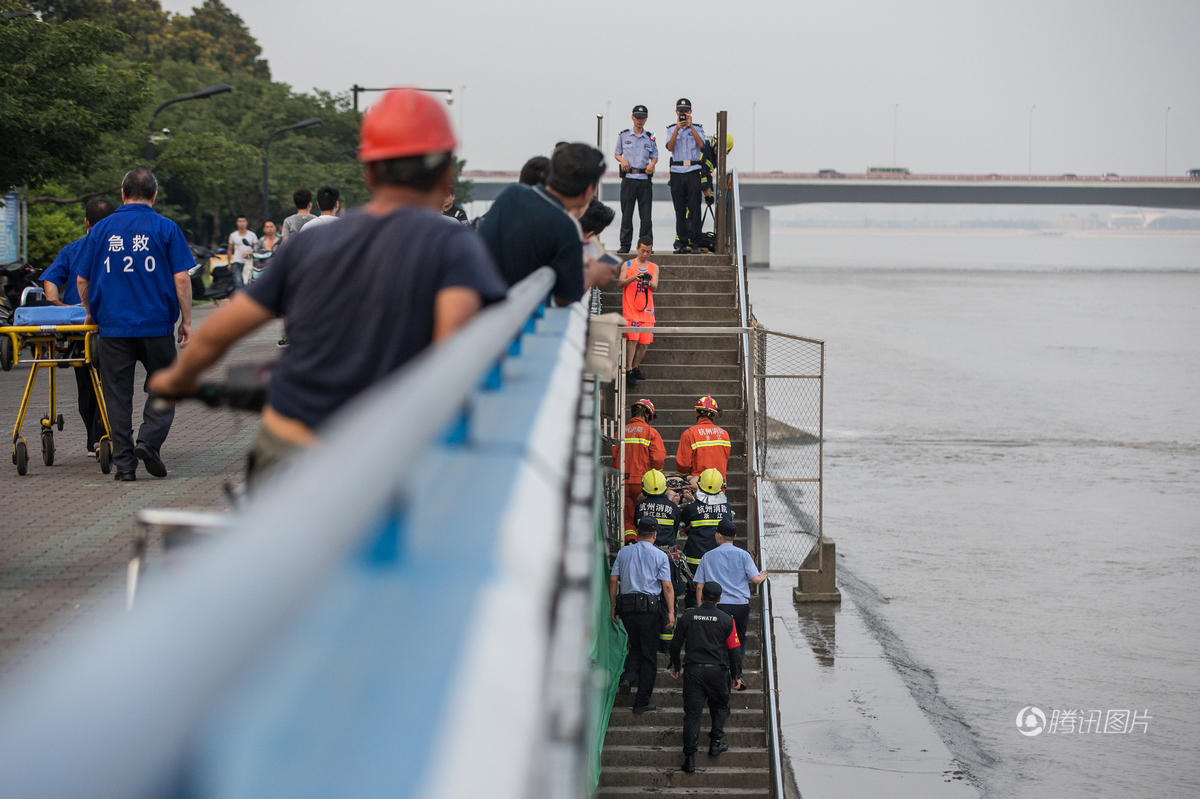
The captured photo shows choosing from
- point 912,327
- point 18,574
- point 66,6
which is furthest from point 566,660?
point 912,327

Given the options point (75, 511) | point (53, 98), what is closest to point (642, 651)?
point (75, 511)

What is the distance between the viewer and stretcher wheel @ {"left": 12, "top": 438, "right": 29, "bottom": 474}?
10.2m

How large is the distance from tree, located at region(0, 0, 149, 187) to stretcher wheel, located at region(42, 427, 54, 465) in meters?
12.3

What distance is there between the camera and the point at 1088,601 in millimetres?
32250

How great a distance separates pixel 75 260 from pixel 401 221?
833 centimetres

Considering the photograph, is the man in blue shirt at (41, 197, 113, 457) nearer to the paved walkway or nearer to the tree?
the paved walkway

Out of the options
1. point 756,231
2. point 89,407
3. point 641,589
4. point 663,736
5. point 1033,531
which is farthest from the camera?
point 756,231

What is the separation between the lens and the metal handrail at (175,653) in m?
0.59

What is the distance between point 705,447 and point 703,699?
3.24 m

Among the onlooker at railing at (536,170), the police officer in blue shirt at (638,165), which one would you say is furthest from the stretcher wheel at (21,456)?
the police officer in blue shirt at (638,165)

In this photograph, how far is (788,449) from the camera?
45.2 m

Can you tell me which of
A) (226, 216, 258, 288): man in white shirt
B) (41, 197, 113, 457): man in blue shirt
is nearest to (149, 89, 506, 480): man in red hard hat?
(41, 197, 113, 457): man in blue shirt

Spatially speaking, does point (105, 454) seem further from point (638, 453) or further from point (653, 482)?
point (638, 453)

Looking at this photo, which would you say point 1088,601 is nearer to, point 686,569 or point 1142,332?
point 686,569
